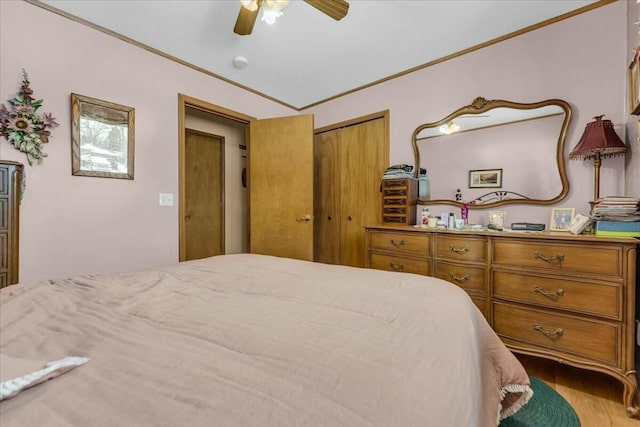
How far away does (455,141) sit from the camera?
95.8 inches

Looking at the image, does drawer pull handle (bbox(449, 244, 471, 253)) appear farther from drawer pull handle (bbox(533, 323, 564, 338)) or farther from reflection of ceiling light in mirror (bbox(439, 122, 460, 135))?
reflection of ceiling light in mirror (bbox(439, 122, 460, 135))

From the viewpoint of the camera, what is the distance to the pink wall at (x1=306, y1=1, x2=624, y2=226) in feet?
5.89

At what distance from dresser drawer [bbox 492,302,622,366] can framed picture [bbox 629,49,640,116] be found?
118 cm

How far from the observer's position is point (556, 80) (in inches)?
78.2

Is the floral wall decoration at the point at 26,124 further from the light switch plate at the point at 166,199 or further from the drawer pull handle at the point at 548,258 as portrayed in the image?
the drawer pull handle at the point at 548,258

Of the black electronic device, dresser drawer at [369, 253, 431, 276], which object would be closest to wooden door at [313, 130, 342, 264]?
dresser drawer at [369, 253, 431, 276]

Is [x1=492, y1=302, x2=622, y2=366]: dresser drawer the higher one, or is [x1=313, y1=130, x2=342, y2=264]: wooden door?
[x1=313, y1=130, x2=342, y2=264]: wooden door

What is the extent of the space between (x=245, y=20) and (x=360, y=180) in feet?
6.25

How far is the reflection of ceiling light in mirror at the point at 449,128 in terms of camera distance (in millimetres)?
2428

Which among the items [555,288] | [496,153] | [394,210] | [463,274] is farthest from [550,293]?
[394,210]

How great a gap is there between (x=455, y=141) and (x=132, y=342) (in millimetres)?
2633

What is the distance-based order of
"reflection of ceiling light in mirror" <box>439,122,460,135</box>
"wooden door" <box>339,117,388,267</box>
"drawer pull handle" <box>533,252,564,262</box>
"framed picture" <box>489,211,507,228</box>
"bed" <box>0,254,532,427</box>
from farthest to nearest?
"wooden door" <box>339,117,388,267</box> < "reflection of ceiling light in mirror" <box>439,122,460,135</box> < "framed picture" <box>489,211,507,228</box> < "drawer pull handle" <box>533,252,564,262</box> < "bed" <box>0,254,532,427</box>

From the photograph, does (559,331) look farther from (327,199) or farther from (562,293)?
(327,199)

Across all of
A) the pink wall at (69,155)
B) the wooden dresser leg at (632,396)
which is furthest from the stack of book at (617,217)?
the pink wall at (69,155)
